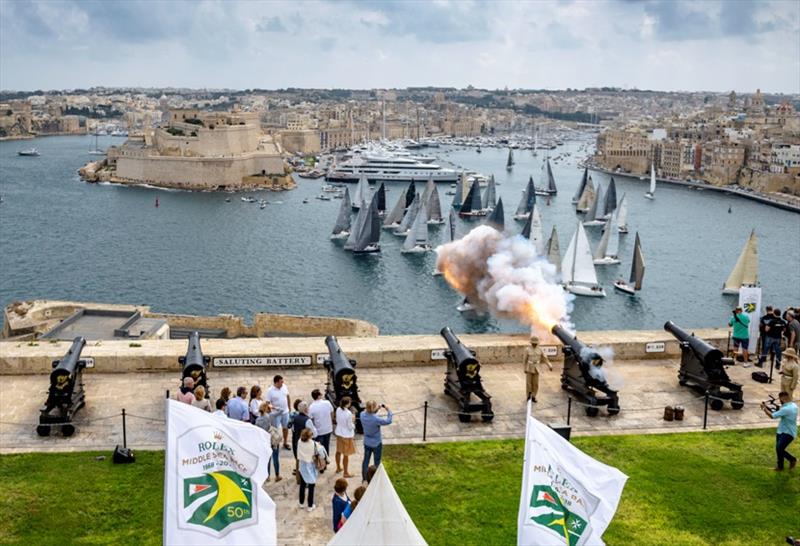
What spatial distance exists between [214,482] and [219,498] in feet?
0.49

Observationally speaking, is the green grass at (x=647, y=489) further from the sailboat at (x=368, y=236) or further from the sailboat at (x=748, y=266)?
the sailboat at (x=368, y=236)

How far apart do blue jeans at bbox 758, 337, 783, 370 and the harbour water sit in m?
22.0

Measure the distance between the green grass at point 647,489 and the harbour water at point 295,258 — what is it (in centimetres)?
2582

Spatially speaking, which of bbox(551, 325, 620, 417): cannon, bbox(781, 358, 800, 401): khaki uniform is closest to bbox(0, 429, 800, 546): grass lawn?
bbox(781, 358, 800, 401): khaki uniform

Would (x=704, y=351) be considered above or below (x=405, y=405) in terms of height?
above

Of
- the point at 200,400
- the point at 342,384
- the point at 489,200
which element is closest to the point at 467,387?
the point at 342,384

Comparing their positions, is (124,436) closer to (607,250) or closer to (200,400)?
(200,400)

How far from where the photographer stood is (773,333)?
14.2 meters

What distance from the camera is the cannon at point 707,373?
12.5 metres

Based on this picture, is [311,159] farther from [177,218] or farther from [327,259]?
[327,259]

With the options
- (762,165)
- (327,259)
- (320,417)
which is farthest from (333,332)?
(762,165)

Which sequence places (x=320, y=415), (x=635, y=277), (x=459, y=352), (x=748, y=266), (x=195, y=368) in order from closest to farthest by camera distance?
1. (x=320, y=415)
2. (x=195, y=368)
3. (x=459, y=352)
4. (x=748, y=266)
5. (x=635, y=277)

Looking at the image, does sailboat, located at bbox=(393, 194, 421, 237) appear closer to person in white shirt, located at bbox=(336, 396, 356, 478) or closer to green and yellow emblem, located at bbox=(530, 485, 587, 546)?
person in white shirt, located at bbox=(336, 396, 356, 478)

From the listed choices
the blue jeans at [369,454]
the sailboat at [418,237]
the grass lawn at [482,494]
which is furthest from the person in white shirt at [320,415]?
the sailboat at [418,237]
